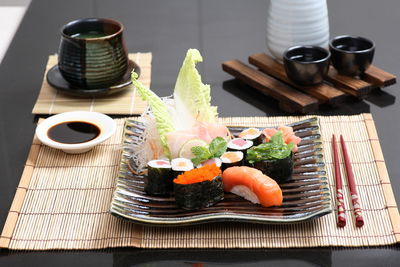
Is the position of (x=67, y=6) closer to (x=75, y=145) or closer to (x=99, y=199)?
(x=75, y=145)

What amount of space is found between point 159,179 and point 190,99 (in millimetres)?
365

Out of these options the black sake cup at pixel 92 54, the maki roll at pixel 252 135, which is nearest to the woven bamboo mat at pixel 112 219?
the maki roll at pixel 252 135

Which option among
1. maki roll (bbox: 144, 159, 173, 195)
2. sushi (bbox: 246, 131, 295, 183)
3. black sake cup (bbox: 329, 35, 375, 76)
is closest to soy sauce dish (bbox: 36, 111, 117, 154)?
maki roll (bbox: 144, 159, 173, 195)

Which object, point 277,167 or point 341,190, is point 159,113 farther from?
point 341,190

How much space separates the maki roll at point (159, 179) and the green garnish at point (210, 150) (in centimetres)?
9

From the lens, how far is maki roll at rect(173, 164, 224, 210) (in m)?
1.91

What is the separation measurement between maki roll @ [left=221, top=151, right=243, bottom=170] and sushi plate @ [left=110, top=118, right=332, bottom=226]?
0.10m

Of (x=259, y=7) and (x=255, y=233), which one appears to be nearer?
(x=255, y=233)

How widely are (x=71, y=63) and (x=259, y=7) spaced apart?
1191 millimetres

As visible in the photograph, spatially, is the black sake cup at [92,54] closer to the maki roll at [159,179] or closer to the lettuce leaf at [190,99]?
the lettuce leaf at [190,99]

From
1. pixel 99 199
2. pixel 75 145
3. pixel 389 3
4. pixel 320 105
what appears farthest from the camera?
pixel 389 3

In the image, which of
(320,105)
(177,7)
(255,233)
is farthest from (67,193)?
(177,7)

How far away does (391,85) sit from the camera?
107 inches

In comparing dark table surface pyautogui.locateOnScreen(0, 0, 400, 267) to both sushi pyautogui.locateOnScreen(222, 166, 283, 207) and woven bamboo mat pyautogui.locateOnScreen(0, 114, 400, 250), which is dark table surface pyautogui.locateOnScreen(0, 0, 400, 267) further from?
sushi pyautogui.locateOnScreen(222, 166, 283, 207)
